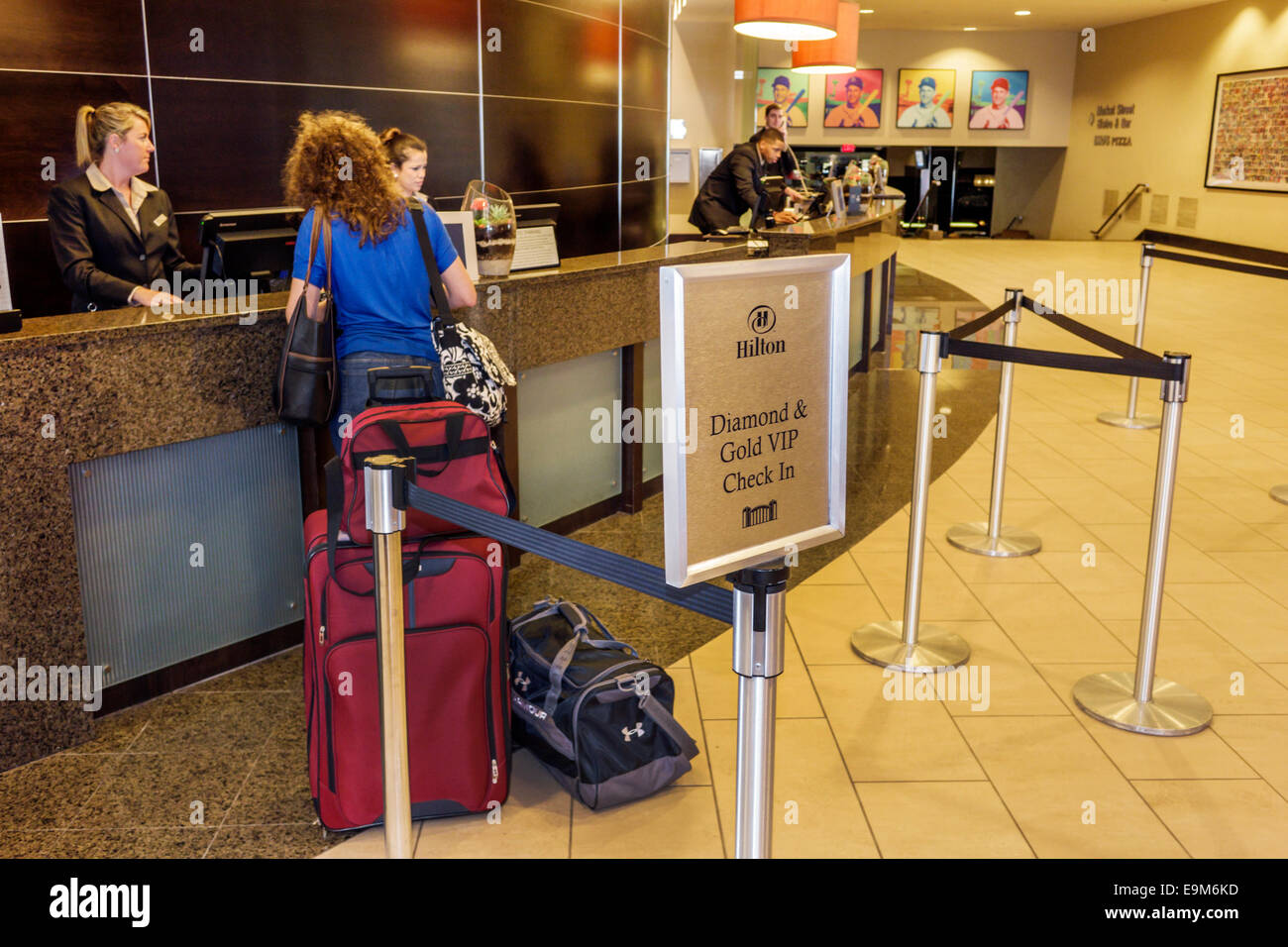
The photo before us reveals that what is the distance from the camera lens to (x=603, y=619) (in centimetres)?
339

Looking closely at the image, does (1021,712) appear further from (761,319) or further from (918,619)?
(761,319)

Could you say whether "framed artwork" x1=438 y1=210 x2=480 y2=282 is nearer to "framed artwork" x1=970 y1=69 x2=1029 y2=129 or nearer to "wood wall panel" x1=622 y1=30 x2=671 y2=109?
"wood wall panel" x1=622 y1=30 x2=671 y2=109

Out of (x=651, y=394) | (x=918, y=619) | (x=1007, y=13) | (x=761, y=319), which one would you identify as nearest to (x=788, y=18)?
(x=651, y=394)

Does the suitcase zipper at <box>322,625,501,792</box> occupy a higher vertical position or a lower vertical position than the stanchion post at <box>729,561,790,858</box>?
lower

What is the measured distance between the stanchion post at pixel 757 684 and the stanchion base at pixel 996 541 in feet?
8.88

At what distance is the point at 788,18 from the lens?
260 inches

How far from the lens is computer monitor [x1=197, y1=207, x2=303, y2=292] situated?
316 centimetres

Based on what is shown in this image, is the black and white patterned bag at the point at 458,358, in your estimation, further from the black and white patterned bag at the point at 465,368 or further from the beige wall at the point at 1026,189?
the beige wall at the point at 1026,189

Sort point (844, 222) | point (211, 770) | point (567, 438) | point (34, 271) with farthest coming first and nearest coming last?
point (844, 222)
point (34, 271)
point (567, 438)
point (211, 770)

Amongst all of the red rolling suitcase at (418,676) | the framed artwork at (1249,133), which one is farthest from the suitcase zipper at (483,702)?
the framed artwork at (1249,133)

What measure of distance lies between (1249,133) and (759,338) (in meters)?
15.8

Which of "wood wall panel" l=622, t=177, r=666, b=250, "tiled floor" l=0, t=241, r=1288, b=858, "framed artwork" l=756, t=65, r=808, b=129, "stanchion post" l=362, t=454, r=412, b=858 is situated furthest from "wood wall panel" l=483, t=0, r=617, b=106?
"framed artwork" l=756, t=65, r=808, b=129

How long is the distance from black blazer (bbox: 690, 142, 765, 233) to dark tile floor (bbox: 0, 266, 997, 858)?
3524mm

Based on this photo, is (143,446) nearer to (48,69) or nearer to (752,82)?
(48,69)
